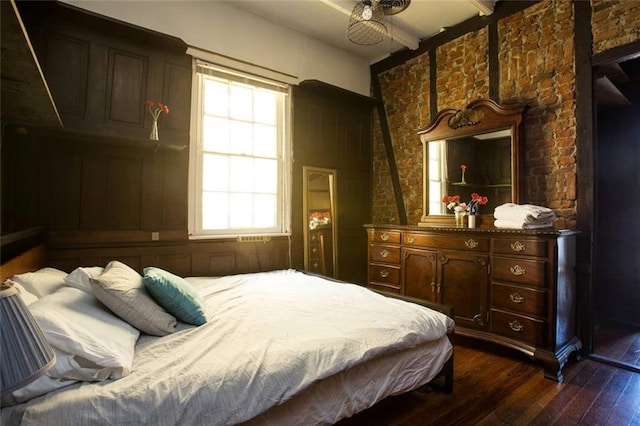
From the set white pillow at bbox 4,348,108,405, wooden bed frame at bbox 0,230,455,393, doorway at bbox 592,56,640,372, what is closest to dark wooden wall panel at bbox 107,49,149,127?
wooden bed frame at bbox 0,230,455,393

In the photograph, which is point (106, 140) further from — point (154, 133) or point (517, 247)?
point (517, 247)

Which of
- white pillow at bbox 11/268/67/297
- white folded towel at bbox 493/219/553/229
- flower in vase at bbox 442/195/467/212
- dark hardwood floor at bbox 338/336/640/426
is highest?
flower in vase at bbox 442/195/467/212

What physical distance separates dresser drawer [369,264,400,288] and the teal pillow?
2.20 meters

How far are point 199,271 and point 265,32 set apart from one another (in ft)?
8.93

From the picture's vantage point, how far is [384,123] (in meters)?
4.35

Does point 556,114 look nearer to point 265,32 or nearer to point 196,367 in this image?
point 265,32

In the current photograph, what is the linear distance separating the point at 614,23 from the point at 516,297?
230 centimetres

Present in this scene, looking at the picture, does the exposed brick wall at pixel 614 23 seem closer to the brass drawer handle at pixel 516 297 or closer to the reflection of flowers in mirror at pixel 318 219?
the brass drawer handle at pixel 516 297

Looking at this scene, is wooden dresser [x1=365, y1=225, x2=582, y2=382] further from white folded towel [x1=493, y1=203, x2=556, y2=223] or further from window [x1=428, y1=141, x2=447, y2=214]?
window [x1=428, y1=141, x2=447, y2=214]

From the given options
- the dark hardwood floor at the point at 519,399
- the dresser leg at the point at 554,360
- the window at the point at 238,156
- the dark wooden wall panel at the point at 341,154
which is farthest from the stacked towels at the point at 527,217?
the window at the point at 238,156

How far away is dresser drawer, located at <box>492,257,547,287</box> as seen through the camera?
7.75 ft

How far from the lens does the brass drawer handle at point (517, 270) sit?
96.7 inches

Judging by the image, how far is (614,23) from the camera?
248 centimetres

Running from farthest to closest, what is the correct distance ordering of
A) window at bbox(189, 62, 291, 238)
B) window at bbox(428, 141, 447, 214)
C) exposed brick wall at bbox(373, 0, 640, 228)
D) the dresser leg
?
1. window at bbox(428, 141, 447, 214)
2. window at bbox(189, 62, 291, 238)
3. exposed brick wall at bbox(373, 0, 640, 228)
4. the dresser leg
